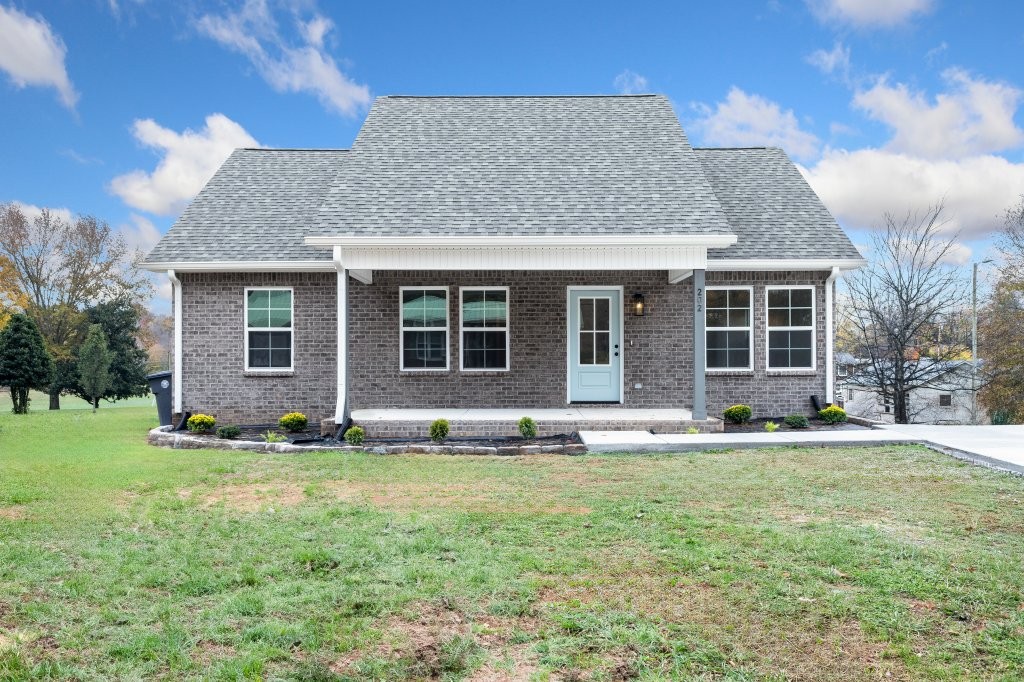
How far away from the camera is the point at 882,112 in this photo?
17.5 meters

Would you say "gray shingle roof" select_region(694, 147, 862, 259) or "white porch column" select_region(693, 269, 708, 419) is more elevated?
"gray shingle roof" select_region(694, 147, 862, 259)

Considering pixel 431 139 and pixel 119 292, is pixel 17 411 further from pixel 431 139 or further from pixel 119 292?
pixel 431 139

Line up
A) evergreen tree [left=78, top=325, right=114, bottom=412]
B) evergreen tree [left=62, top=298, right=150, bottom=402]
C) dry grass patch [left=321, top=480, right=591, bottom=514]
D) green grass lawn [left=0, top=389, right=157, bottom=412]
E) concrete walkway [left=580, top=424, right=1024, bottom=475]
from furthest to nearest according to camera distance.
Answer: green grass lawn [left=0, top=389, right=157, bottom=412]
evergreen tree [left=62, top=298, right=150, bottom=402]
evergreen tree [left=78, top=325, right=114, bottom=412]
concrete walkway [left=580, top=424, right=1024, bottom=475]
dry grass patch [left=321, top=480, right=591, bottom=514]

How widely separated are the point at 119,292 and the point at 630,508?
97.4 ft

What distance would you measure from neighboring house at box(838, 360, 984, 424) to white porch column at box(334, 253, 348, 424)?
47.1 feet

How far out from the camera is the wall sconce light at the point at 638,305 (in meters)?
12.6

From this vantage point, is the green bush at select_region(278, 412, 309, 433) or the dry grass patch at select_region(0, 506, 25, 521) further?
the green bush at select_region(278, 412, 309, 433)

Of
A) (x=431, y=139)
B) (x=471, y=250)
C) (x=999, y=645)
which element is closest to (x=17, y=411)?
(x=431, y=139)

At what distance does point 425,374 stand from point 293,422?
8.47 feet

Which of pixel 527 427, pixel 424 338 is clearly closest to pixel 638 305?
pixel 527 427

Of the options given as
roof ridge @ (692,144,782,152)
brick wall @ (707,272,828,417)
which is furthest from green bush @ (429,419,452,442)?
roof ridge @ (692,144,782,152)

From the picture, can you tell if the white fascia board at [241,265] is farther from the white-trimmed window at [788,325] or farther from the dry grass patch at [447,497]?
the white-trimmed window at [788,325]

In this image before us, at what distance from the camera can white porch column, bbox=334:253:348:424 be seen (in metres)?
11.2

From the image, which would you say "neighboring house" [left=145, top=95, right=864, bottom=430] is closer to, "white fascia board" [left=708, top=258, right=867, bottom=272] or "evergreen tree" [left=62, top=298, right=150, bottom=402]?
"white fascia board" [left=708, top=258, right=867, bottom=272]
